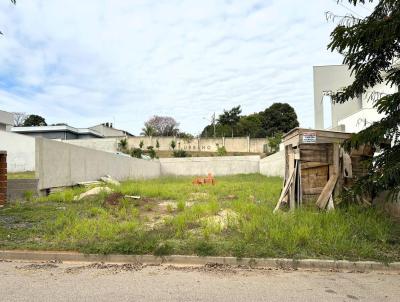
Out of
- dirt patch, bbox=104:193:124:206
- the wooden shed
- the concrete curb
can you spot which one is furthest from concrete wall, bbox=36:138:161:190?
the wooden shed

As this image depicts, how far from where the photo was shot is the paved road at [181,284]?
4738 millimetres

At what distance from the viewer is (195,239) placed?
23.6ft

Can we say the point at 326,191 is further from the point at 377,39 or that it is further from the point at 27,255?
the point at 27,255

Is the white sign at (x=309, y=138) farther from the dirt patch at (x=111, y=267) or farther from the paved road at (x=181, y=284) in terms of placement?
the dirt patch at (x=111, y=267)

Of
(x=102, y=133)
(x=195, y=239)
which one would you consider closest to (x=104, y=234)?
(x=195, y=239)

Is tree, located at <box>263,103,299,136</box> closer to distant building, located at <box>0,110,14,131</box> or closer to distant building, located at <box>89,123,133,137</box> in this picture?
distant building, located at <box>89,123,133,137</box>

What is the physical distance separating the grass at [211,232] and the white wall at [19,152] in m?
25.3

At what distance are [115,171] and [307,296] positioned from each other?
21313mm

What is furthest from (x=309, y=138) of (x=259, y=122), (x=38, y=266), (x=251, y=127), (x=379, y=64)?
(x=259, y=122)

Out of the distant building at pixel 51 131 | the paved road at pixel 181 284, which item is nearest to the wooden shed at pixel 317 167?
the paved road at pixel 181 284

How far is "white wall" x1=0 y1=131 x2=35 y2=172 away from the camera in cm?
3341

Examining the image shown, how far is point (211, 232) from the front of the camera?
25.4 ft

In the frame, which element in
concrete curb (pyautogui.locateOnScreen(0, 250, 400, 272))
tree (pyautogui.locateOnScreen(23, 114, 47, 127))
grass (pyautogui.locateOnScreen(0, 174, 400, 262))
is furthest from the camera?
tree (pyautogui.locateOnScreen(23, 114, 47, 127))

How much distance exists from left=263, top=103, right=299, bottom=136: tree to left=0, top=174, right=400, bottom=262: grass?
6422 cm
